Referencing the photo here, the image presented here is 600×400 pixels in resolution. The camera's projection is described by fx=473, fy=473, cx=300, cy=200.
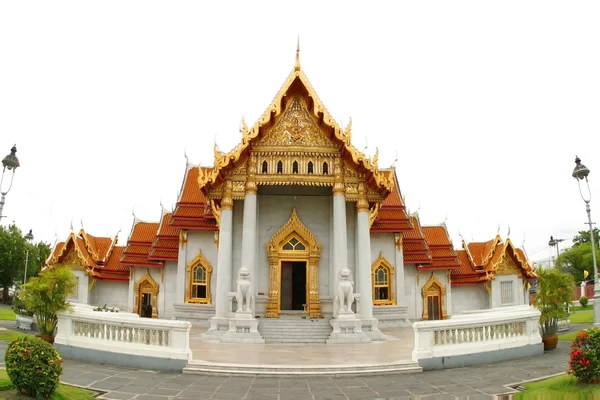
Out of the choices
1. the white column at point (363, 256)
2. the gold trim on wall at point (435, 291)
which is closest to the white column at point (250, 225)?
the white column at point (363, 256)

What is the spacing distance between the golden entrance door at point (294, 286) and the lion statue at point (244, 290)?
344 centimetres

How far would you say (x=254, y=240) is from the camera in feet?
51.1

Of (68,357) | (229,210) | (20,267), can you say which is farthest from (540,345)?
(20,267)

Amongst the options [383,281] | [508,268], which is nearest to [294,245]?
[383,281]

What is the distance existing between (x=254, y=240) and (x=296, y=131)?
3997 millimetres

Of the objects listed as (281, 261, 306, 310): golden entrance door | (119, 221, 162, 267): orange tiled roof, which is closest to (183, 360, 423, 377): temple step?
(281, 261, 306, 310): golden entrance door

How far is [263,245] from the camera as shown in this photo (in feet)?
58.0

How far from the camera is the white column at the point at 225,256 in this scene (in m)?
15.2

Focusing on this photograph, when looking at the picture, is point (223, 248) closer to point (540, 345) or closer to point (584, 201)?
point (540, 345)

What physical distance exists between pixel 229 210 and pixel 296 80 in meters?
4.98

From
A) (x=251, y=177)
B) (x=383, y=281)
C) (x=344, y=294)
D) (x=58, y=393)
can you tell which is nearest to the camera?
(x=58, y=393)

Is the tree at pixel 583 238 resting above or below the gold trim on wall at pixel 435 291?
above

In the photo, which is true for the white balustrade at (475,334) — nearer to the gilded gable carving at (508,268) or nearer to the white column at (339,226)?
the white column at (339,226)

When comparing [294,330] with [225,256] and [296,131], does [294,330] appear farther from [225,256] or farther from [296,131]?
[296,131]
